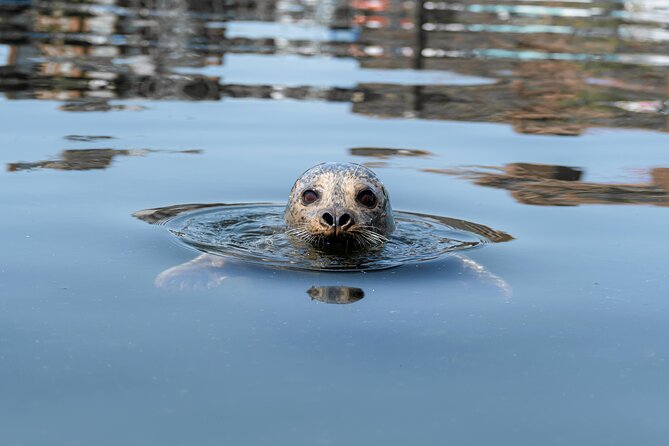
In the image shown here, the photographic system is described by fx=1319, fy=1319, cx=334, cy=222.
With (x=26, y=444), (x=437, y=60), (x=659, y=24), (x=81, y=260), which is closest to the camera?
(x=26, y=444)

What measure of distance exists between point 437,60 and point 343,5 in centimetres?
997

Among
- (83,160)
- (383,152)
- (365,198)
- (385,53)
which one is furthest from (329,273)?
(385,53)

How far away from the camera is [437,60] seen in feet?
60.7

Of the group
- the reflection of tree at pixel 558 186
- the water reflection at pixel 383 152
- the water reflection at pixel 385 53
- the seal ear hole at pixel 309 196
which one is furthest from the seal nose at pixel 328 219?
the water reflection at pixel 385 53

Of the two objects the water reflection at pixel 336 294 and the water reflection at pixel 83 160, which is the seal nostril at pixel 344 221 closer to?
the water reflection at pixel 336 294

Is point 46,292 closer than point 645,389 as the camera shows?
No

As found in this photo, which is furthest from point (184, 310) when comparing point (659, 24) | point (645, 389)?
point (659, 24)

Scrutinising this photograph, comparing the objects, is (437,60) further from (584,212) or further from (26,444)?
Result: (26,444)

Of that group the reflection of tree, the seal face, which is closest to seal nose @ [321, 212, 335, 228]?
the seal face

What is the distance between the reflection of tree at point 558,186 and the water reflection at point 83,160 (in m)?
2.44

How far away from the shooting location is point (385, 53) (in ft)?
62.8

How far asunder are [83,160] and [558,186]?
→ 3704 mm

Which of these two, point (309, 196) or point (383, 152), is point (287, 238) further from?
point (383, 152)

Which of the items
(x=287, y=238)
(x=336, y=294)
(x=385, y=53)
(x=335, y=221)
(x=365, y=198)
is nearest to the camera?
(x=336, y=294)
